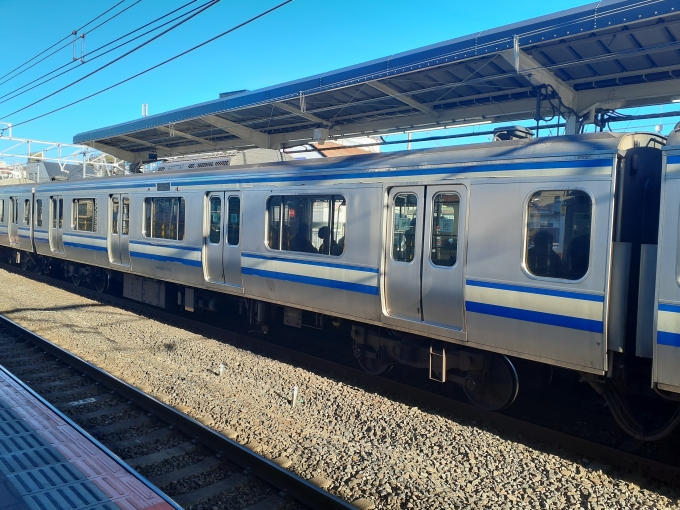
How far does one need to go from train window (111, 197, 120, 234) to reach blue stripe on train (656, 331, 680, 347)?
10957mm

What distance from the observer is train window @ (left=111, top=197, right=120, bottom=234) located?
12398 millimetres

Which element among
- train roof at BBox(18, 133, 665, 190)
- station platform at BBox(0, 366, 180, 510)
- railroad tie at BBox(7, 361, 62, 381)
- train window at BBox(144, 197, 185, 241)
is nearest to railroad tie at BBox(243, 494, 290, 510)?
station platform at BBox(0, 366, 180, 510)

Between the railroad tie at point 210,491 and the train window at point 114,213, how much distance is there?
8.97m

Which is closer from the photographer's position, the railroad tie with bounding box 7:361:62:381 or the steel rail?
the steel rail

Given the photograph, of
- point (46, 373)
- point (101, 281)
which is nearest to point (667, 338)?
point (46, 373)

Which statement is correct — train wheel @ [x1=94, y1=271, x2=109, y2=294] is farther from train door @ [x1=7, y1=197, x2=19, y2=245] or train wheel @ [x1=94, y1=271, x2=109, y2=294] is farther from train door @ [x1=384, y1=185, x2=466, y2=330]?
train door @ [x1=384, y1=185, x2=466, y2=330]

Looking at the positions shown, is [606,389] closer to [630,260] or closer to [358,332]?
[630,260]

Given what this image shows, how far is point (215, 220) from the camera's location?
9.58 meters

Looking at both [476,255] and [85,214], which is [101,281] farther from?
[476,255]

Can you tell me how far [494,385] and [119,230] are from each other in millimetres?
9131

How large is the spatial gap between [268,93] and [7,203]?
12.4 metres

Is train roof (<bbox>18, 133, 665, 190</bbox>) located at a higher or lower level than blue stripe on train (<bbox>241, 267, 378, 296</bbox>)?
higher

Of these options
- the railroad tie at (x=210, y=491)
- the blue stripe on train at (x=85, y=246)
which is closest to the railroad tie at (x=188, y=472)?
the railroad tie at (x=210, y=491)

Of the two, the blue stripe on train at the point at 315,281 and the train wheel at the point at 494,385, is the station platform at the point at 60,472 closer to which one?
the blue stripe on train at the point at 315,281
